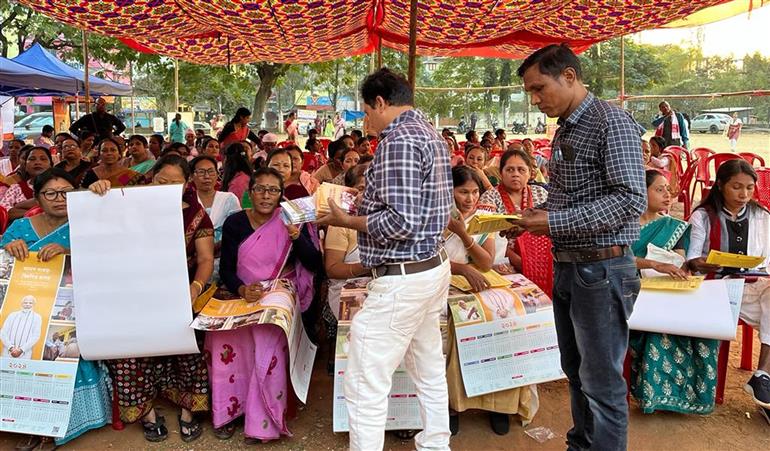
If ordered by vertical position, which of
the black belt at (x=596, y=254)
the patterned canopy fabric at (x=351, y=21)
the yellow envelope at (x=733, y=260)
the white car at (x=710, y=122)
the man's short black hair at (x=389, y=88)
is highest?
the white car at (x=710, y=122)

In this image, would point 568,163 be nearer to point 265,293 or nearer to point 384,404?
point 384,404

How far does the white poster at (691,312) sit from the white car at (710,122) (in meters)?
29.1

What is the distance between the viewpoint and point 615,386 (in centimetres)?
209

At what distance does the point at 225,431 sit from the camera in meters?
2.82

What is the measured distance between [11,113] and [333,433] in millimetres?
14749

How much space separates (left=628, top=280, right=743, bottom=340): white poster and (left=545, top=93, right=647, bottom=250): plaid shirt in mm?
905

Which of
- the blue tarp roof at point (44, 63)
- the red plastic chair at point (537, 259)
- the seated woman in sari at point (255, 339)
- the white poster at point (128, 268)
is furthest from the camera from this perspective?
the blue tarp roof at point (44, 63)

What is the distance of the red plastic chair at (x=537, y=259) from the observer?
3330 millimetres

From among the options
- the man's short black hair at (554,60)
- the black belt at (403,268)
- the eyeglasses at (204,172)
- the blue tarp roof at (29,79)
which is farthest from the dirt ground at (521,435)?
the blue tarp roof at (29,79)

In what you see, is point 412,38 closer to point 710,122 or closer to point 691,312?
point 691,312

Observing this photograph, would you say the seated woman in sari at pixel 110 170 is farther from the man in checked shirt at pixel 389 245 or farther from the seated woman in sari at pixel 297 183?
the man in checked shirt at pixel 389 245

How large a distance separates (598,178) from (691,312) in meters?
1.18

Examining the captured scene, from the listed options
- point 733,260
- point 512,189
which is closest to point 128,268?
point 512,189

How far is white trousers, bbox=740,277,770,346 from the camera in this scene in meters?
2.94
